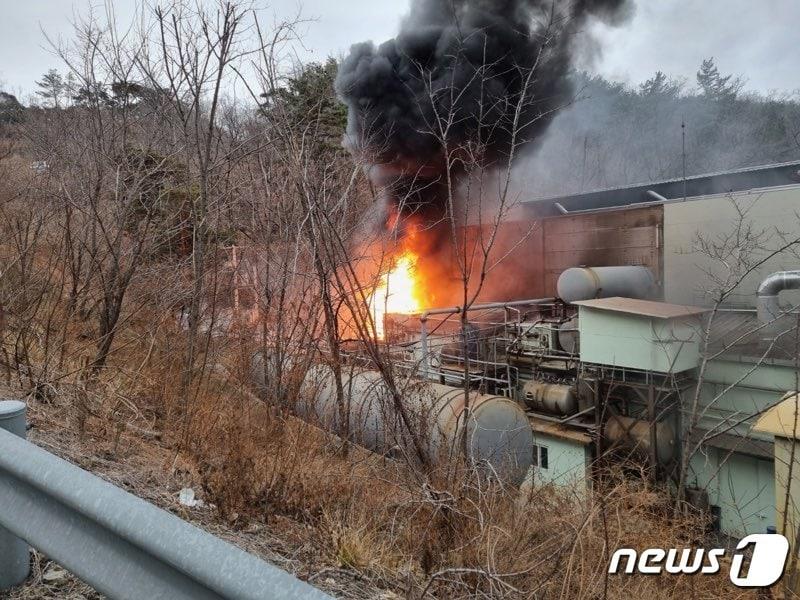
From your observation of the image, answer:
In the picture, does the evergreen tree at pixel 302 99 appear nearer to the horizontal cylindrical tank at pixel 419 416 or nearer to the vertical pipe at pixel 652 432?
the horizontal cylindrical tank at pixel 419 416

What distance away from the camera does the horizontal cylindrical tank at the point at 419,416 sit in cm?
537

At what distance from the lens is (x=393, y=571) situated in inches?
112

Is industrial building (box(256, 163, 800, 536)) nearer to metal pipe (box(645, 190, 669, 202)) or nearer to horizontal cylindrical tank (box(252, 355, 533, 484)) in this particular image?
horizontal cylindrical tank (box(252, 355, 533, 484))

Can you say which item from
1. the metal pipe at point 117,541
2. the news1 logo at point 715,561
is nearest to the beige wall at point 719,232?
the news1 logo at point 715,561

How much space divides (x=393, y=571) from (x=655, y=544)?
333cm

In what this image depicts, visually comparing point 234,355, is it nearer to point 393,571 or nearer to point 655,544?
point 393,571

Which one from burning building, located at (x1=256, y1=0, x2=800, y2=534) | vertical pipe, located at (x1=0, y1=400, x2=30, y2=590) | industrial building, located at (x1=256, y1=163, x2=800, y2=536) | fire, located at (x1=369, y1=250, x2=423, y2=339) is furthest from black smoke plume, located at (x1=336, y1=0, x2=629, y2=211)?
vertical pipe, located at (x1=0, y1=400, x2=30, y2=590)

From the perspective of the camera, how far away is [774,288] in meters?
11.2

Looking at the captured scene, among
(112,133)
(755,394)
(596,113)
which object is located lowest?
(755,394)

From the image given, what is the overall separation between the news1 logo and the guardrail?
2948 millimetres

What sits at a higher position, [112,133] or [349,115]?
[349,115]

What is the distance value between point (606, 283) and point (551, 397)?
4.07 m

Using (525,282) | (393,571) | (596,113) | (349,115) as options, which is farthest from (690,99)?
(393,571)

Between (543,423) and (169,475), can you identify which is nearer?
(169,475)
